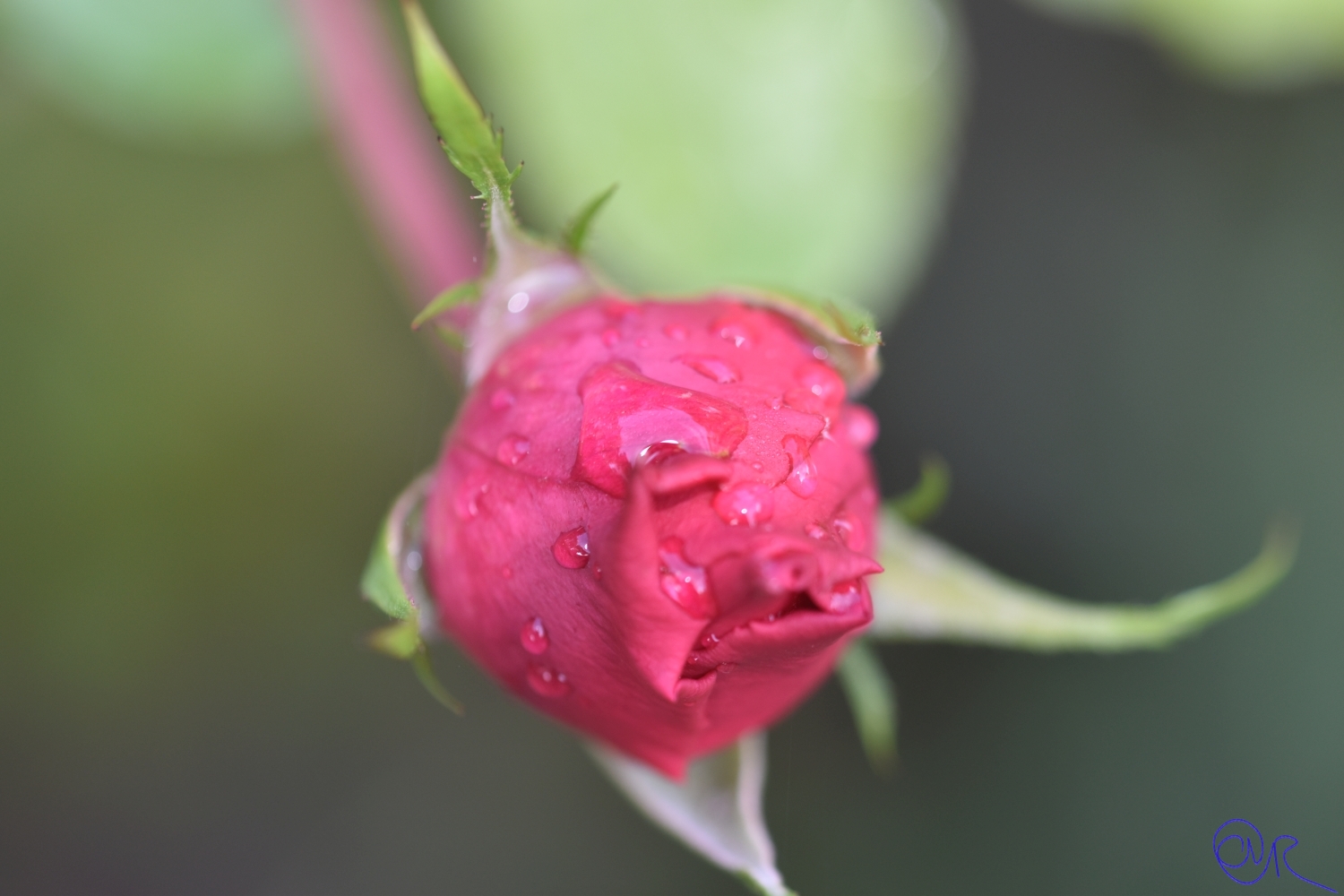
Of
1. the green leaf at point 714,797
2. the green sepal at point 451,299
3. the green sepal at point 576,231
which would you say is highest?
the green sepal at point 576,231

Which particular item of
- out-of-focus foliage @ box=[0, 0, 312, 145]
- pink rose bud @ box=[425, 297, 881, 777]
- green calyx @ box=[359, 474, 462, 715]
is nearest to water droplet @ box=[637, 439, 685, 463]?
pink rose bud @ box=[425, 297, 881, 777]

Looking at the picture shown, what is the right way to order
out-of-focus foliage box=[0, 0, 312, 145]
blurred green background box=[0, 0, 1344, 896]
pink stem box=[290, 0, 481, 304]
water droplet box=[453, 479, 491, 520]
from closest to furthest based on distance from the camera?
water droplet box=[453, 479, 491, 520] → pink stem box=[290, 0, 481, 304] → out-of-focus foliage box=[0, 0, 312, 145] → blurred green background box=[0, 0, 1344, 896]

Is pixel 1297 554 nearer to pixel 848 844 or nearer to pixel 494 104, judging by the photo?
pixel 848 844

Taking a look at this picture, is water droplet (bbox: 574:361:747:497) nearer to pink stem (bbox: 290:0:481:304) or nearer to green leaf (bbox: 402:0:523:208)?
green leaf (bbox: 402:0:523:208)

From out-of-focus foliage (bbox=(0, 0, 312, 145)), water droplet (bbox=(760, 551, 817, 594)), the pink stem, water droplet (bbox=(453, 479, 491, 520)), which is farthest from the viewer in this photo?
out-of-focus foliage (bbox=(0, 0, 312, 145))

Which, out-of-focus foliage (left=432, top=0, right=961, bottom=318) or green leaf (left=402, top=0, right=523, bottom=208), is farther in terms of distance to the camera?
out-of-focus foliage (left=432, top=0, right=961, bottom=318)

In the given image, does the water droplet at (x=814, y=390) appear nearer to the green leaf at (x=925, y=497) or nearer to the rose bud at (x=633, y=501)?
the rose bud at (x=633, y=501)
